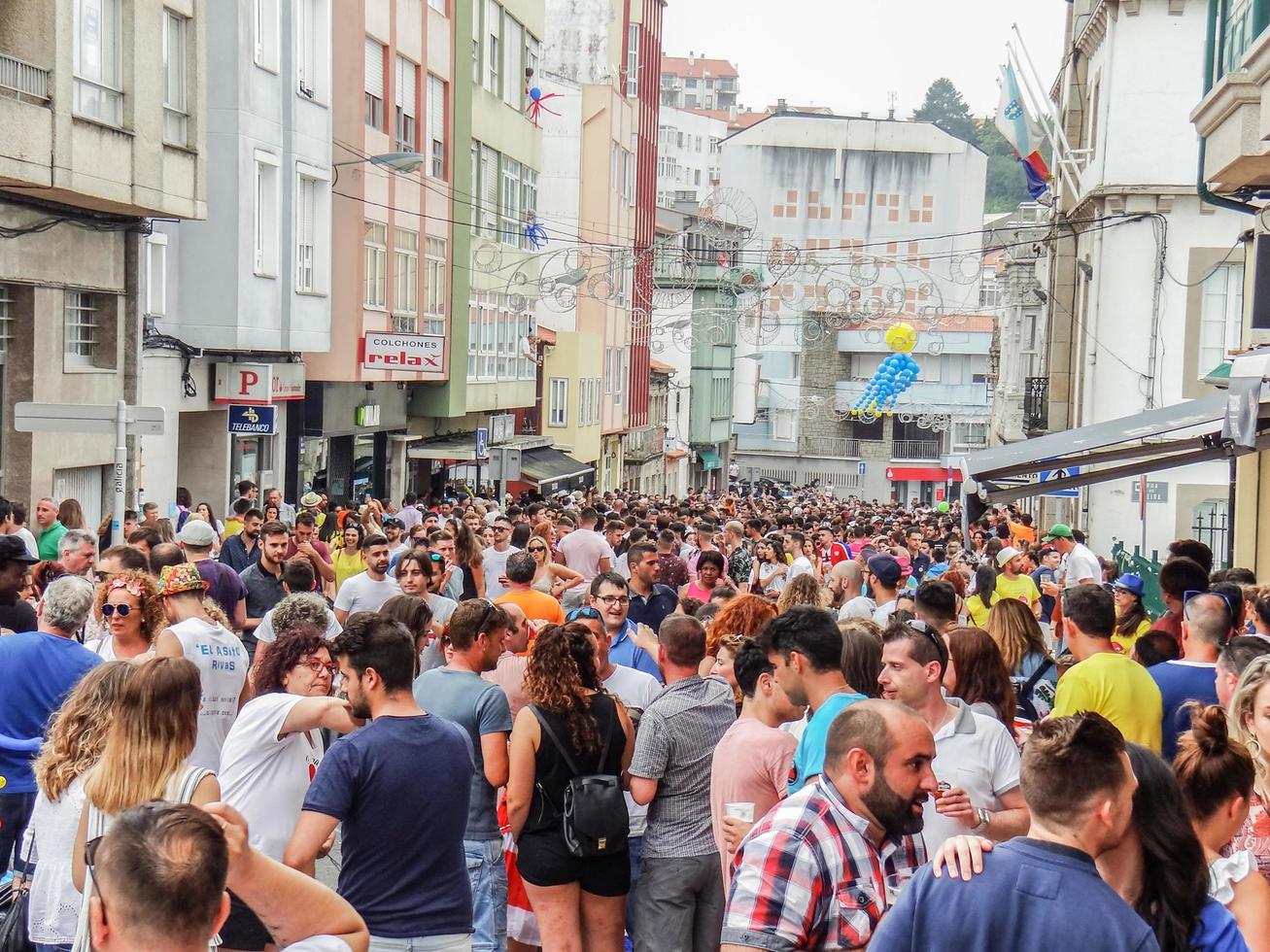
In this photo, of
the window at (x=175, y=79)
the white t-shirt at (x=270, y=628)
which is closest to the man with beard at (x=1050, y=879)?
the white t-shirt at (x=270, y=628)

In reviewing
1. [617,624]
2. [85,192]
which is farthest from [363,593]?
[85,192]

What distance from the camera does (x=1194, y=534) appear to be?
2909 centimetres

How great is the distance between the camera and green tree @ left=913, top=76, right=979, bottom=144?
14412 cm

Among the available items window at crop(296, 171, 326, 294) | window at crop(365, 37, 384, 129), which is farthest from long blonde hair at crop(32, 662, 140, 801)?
window at crop(365, 37, 384, 129)

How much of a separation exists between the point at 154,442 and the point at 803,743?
692 inches

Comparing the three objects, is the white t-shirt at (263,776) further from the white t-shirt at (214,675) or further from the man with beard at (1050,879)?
the man with beard at (1050,879)

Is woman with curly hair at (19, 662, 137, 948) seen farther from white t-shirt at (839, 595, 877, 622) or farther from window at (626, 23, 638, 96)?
window at (626, 23, 638, 96)

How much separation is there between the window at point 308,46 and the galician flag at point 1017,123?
14943 millimetres

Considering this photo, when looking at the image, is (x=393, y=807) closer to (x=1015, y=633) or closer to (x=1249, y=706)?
(x=1249, y=706)

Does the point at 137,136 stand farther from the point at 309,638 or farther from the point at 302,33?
the point at 309,638

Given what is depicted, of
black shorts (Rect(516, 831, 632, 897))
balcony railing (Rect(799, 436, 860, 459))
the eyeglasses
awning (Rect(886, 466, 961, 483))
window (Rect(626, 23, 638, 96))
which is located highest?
window (Rect(626, 23, 638, 96))

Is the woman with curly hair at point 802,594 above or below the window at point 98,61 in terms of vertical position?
below

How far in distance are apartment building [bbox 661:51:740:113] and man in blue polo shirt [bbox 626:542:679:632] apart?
133 metres

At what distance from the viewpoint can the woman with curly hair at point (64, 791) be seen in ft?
16.3
